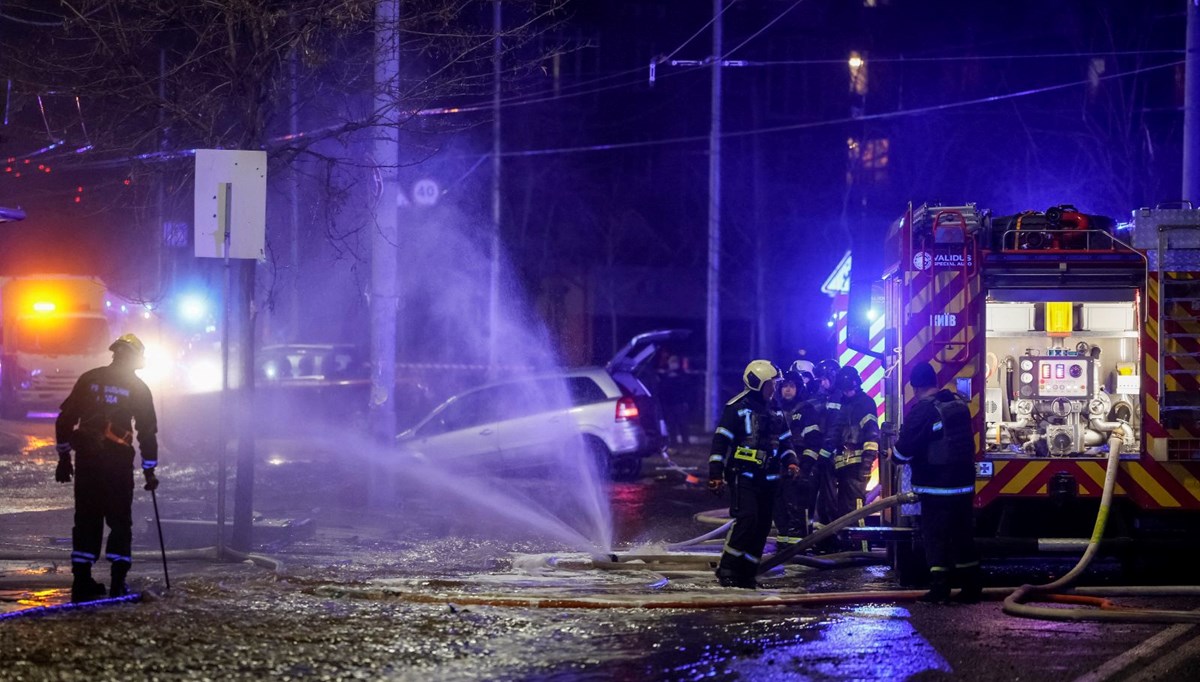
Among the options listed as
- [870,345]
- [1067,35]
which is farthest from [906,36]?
[870,345]

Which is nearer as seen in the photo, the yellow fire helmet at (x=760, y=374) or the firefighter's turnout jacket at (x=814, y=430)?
the yellow fire helmet at (x=760, y=374)

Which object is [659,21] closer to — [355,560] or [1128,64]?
[1128,64]

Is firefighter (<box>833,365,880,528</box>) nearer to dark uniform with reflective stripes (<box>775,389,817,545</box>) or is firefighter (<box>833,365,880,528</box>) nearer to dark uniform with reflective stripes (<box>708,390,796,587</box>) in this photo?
dark uniform with reflective stripes (<box>775,389,817,545</box>)

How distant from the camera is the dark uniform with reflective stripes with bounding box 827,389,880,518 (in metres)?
11.0

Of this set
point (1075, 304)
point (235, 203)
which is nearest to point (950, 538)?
point (1075, 304)

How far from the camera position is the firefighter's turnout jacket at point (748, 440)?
30.0ft

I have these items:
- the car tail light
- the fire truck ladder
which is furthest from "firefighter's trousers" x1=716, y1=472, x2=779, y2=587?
the car tail light

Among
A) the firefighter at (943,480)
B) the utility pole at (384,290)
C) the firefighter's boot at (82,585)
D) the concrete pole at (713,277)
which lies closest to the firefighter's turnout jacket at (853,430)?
the firefighter at (943,480)

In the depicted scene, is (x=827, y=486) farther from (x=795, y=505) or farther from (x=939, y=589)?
(x=939, y=589)

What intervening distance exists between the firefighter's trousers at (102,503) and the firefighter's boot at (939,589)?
16.6ft

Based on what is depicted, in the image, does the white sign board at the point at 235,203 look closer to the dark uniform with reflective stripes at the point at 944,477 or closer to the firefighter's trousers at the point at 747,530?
the firefighter's trousers at the point at 747,530

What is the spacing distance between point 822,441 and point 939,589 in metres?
2.87

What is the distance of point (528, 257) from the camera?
38.9 meters

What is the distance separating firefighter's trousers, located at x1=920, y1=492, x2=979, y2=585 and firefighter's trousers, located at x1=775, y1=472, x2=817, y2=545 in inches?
90.8
